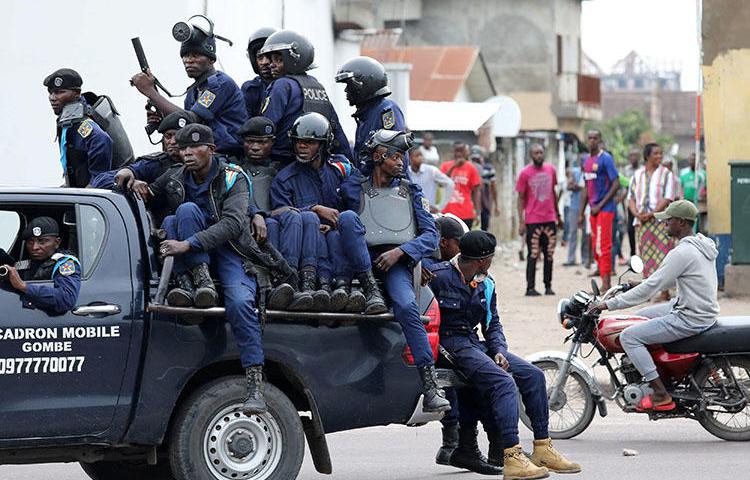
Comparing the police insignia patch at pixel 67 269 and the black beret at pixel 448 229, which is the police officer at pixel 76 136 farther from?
the black beret at pixel 448 229

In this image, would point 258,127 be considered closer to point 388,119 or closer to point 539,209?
point 388,119

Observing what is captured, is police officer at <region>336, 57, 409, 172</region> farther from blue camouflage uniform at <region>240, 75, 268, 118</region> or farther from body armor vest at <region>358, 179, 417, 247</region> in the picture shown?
body armor vest at <region>358, 179, 417, 247</region>

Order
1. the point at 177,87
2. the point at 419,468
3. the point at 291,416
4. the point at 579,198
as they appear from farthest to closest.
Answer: the point at 579,198 < the point at 177,87 < the point at 419,468 < the point at 291,416

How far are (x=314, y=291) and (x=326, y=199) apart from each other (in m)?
0.94

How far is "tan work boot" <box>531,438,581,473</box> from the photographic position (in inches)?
342

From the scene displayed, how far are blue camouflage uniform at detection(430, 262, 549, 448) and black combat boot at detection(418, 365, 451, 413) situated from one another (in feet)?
2.11

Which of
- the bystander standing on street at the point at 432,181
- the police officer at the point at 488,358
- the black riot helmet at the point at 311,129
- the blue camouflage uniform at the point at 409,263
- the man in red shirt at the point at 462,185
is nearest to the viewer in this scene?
the blue camouflage uniform at the point at 409,263

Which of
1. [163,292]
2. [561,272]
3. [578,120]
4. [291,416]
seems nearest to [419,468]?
[291,416]

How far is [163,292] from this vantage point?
7.24 meters

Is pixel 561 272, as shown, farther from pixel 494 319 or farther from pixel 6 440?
pixel 6 440

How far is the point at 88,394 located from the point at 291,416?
3.45 ft

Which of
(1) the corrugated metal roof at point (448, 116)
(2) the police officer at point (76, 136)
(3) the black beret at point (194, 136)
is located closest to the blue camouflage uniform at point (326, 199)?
(3) the black beret at point (194, 136)

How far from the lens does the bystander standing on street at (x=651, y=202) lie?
1728 centimetres

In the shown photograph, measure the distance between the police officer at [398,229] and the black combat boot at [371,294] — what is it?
105 mm
